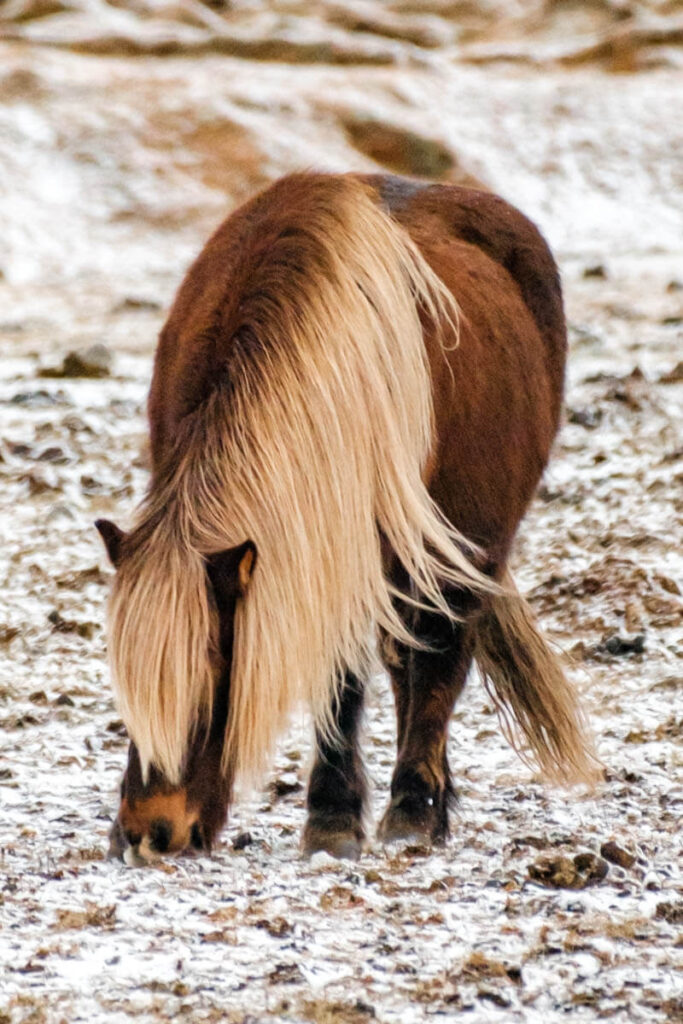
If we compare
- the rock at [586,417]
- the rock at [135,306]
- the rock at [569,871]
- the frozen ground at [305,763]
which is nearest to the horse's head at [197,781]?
the frozen ground at [305,763]

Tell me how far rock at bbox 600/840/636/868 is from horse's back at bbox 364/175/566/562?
0.74 meters

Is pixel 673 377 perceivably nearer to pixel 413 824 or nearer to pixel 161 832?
pixel 413 824

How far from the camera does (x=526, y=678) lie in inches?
153

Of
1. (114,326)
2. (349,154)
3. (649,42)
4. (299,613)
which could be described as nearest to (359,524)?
(299,613)

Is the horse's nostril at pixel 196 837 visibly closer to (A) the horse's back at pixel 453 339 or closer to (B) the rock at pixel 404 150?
(A) the horse's back at pixel 453 339

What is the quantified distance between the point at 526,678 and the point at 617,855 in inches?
33.0

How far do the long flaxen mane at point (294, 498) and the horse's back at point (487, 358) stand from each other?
0.13 metres

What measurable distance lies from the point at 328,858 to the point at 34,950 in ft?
2.58

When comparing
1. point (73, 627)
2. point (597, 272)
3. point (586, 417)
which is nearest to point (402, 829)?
point (73, 627)

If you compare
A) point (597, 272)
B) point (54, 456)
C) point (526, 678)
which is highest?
point (526, 678)

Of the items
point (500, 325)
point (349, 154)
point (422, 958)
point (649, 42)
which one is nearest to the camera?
point (422, 958)

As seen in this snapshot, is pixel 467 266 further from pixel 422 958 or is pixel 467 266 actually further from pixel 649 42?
pixel 649 42

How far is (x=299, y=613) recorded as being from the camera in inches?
111

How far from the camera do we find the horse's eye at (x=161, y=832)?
2723 millimetres
